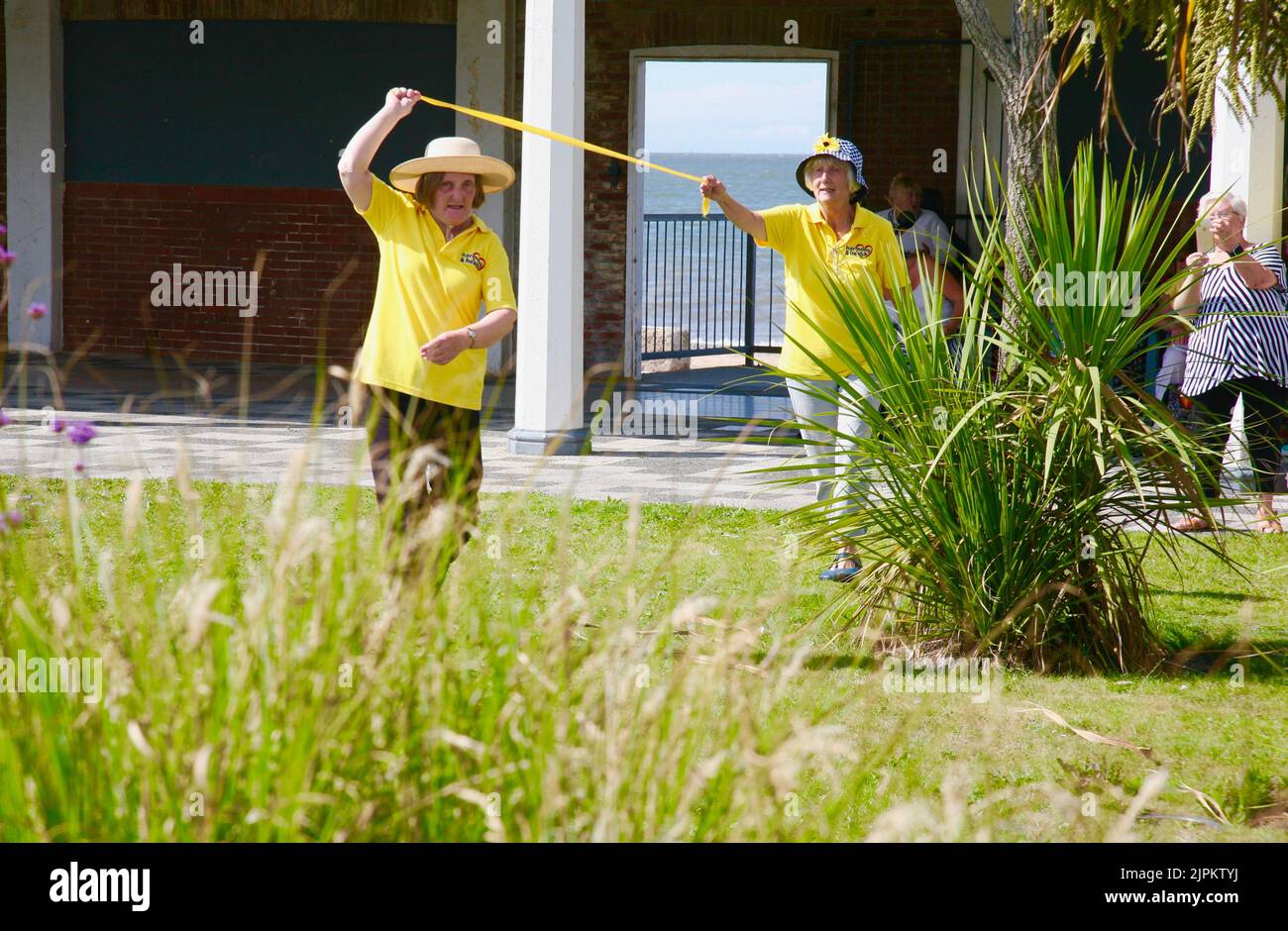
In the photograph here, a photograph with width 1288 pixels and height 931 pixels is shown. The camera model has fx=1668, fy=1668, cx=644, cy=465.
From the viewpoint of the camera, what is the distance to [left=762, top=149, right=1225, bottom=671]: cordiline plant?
5.61 meters

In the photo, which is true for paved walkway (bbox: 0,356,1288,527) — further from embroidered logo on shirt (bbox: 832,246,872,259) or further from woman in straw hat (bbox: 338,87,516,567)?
woman in straw hat (bbox: 338,87,516,567)

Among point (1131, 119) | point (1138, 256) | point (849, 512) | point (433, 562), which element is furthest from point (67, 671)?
point (1131, 119)

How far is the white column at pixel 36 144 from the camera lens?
15.5 m

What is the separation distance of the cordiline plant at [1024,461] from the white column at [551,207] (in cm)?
435

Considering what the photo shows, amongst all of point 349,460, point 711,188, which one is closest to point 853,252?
point 711,188

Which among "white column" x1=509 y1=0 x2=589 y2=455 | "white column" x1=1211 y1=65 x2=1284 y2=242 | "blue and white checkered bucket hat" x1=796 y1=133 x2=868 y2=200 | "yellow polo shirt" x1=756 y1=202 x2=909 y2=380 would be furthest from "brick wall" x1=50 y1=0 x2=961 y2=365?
"yellow polo shirt" x1=756 y1=202 x2=909 y2=380

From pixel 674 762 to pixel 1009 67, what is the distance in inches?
214

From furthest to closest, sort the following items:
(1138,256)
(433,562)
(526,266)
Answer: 1. (526,266)
2. (1138,256)
3. (433,562)

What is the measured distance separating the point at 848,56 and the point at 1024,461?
30.2ft

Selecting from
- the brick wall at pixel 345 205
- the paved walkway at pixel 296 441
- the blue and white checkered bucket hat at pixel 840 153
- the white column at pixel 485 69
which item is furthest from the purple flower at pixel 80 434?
the brick wall at pixel 345 205

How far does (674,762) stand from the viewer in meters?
2.84

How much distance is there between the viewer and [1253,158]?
980 cm

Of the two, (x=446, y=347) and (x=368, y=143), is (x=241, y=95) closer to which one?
(x=368, y=143)
